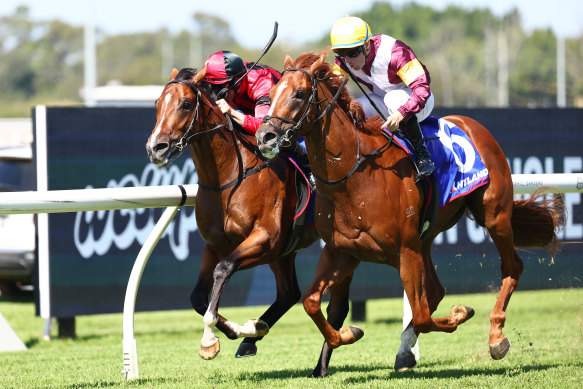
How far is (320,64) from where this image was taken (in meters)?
5.14

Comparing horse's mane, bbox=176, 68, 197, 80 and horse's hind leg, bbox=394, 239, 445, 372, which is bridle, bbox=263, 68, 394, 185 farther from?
horse's hind leg, bbox=394, 239, 445, 372

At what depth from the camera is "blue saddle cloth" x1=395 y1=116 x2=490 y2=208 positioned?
5637 millimetres

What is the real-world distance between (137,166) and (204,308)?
10.4ft

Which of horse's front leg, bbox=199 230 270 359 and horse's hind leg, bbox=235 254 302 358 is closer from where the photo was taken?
horse's front leg, bbox=199 230 270 359

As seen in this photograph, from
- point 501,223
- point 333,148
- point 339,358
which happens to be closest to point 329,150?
point 333,148

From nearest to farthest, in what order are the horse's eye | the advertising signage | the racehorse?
the racehorse, the horse's eye, the advertising signage

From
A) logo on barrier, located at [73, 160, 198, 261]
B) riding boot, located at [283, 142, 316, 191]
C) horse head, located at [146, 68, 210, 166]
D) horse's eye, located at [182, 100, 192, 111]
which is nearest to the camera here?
horse head, located at [146, 68, 210, 166]

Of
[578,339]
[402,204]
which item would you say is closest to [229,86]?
[402,204]

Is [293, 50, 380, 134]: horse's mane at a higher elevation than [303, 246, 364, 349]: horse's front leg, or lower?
higher

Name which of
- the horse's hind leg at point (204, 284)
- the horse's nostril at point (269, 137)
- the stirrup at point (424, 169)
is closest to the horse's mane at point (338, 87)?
the stirrup at point (424, 169)

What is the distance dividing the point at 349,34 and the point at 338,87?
307mm

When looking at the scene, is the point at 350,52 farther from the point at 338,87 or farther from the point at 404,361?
the point at 404,361

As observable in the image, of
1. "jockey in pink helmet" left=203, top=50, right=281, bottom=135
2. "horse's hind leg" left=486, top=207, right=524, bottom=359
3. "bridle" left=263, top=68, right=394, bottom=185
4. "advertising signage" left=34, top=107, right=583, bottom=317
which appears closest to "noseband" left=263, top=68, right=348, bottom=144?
"bridle" left=263, top=68, right=394, bottom=185

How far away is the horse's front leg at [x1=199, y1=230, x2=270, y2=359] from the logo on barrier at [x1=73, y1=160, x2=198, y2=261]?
3025 millimetres
